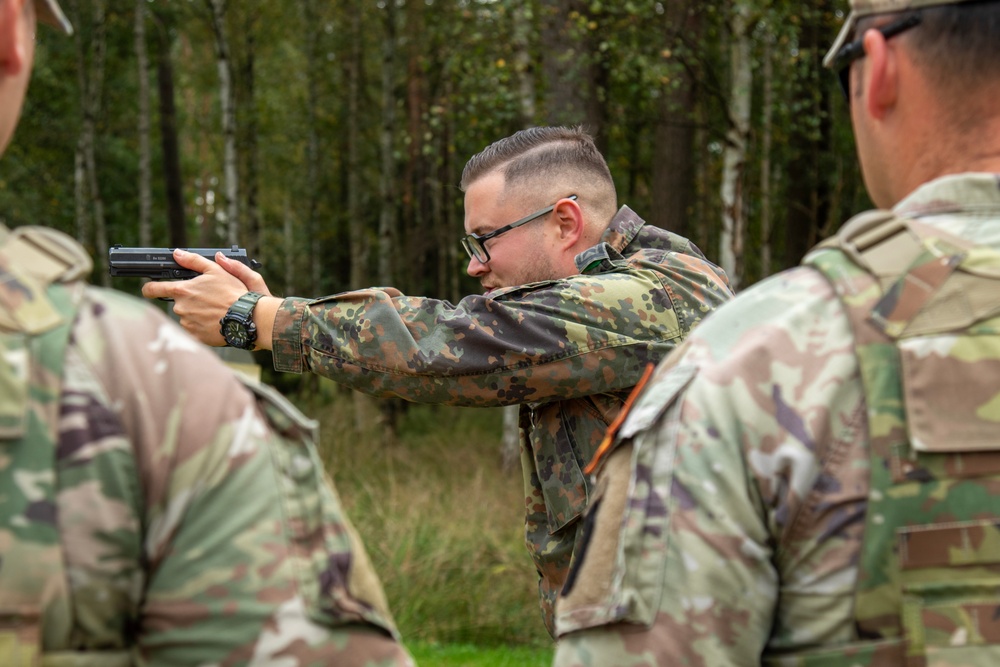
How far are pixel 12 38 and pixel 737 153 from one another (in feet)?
30.7

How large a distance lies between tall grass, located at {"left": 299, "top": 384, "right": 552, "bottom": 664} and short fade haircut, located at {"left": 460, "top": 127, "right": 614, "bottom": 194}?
152 inches

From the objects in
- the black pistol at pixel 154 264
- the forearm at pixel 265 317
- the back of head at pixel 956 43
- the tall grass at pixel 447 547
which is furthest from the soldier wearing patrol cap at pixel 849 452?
the tall grass at pixel 447 547

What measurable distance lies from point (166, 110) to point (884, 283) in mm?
22286

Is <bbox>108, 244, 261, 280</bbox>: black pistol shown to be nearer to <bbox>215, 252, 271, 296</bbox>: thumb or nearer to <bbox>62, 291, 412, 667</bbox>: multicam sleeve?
<bbox>215, 252, 271, 296</bbox>: thumb

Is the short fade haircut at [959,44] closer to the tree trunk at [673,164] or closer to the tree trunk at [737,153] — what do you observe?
the tree trunk at [737,153]

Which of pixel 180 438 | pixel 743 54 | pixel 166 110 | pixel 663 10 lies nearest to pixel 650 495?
pixel 180 438

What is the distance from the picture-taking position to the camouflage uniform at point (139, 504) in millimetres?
1276

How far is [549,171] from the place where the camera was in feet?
11.5

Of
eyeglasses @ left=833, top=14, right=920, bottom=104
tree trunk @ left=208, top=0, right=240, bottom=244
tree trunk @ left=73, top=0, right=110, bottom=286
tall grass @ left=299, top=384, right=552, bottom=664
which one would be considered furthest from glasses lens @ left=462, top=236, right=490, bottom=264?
tree trunk @ left=73, top=0, right=110, bottom=286

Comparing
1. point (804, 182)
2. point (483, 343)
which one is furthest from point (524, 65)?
point (483, 343)

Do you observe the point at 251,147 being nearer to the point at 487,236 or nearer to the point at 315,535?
the point at 487,236

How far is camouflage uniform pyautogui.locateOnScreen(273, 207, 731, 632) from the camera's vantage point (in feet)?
9.80

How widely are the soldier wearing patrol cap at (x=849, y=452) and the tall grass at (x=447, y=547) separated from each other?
5262 millimetres

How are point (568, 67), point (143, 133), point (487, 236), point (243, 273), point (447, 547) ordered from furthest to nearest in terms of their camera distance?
point (143, 133)
point (568, 67)
point (447, 547)
point (487, 236)
point (243, 273)
